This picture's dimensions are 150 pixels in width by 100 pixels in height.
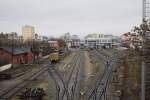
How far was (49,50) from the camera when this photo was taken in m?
87.7

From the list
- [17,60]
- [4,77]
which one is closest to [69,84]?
[4,77]

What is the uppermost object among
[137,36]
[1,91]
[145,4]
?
[145,4]

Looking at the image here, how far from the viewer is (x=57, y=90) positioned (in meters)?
23.9

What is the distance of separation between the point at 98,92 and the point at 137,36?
14030mm

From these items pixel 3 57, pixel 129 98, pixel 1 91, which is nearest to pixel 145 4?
pixel 129 98

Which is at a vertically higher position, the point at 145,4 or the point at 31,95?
the point at 145,4

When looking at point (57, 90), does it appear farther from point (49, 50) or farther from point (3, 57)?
point (49, 50)

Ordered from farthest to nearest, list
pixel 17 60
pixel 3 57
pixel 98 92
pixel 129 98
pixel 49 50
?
pixel 49 50
pixel 17 60
pixel 3 57
pixel 98 92
pixel 129 98

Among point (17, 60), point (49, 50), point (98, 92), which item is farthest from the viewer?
point (49, 50)

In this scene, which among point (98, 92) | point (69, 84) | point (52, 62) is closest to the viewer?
point (98, 92)

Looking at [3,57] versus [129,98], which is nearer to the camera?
[129,98]

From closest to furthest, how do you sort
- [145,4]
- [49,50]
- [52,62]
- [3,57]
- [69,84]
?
1. [145,4]
2. [69,84]
3. [3,57]
4. [52,62]
5. [49,50]

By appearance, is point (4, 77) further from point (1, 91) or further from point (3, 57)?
point (3, 57)

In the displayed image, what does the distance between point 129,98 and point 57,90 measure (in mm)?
7212
